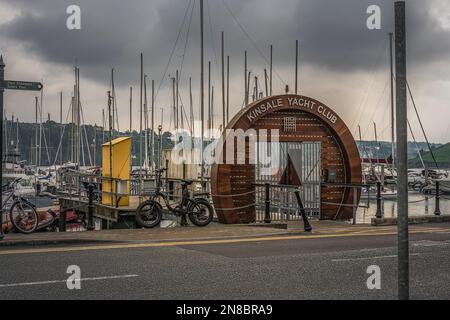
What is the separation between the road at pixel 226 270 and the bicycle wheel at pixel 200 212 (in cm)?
350

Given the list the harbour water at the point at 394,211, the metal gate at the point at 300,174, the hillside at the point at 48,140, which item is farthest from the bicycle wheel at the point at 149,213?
the hillside at the point at 48,140

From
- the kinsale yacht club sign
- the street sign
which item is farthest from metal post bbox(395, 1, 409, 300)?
the kinsale yacht club sign

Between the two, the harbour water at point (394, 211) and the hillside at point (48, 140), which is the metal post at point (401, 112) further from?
the hillside at point (48, 140)

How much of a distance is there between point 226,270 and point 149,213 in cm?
791

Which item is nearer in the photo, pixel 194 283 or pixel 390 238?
pixel 194 283

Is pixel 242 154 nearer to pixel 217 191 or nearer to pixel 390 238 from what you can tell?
pixel 217 191

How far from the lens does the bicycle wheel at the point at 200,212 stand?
644 inches

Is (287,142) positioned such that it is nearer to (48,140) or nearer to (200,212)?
(200,212)

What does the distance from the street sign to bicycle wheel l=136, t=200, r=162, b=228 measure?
18.0 feet

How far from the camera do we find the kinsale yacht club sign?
62.8ft
